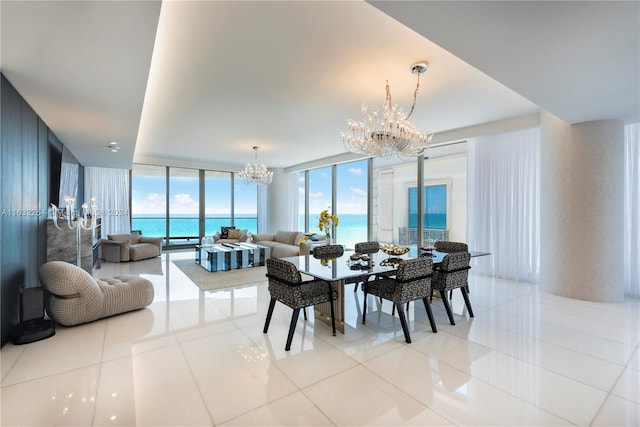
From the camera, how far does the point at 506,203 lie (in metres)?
5.21

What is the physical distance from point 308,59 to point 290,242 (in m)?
5.57

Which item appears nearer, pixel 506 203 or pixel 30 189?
pixel 30 189

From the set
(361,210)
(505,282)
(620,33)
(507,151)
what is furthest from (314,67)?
(361,210)

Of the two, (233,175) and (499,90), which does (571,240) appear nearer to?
(499,90)

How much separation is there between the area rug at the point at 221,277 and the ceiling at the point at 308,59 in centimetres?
274

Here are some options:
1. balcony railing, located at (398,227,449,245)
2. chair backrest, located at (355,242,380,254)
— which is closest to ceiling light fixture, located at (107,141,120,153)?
chair backrest, located at (355,242,380,254)

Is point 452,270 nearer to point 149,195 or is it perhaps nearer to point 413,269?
point 413,269

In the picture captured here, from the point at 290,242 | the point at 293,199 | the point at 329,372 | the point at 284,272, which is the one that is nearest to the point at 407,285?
the point at 329,372

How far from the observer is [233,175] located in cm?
1009

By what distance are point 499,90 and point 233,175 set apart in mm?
8324

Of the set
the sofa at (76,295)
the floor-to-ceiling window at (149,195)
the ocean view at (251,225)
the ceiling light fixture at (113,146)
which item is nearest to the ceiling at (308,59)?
the ceiling light fixture at (113,146)

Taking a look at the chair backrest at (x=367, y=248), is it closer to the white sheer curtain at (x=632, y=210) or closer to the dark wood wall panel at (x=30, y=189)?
the white sheer curtain at (x=632, y=210)

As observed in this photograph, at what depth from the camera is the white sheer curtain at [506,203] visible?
16.2 feet

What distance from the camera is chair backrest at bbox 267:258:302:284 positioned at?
2654mm
